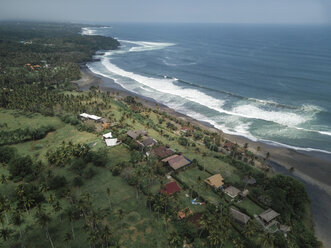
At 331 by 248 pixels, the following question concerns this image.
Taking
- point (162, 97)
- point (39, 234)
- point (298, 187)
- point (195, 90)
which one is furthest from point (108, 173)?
point (195, 90)

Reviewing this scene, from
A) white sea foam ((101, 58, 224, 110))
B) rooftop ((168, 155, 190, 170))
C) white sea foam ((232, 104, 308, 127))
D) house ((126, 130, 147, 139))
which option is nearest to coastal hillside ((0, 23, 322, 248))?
rooftop ((168, 155, 190, 170))

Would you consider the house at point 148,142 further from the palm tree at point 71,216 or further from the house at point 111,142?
the palm tree at point 71,216

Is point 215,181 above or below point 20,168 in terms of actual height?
above

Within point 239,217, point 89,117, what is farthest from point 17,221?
point 89,117

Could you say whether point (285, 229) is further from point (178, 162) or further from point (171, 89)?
point (171, 89)

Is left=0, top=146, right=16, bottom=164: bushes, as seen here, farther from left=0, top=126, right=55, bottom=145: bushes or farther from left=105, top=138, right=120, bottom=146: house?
left=105, top=138, right=120, bottom=146: house

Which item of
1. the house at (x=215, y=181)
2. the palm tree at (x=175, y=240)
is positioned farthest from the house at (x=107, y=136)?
the palm tree at (x=175, y=240)
